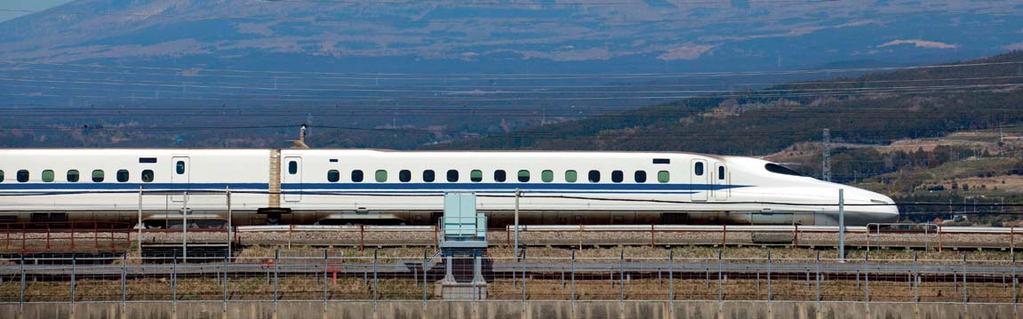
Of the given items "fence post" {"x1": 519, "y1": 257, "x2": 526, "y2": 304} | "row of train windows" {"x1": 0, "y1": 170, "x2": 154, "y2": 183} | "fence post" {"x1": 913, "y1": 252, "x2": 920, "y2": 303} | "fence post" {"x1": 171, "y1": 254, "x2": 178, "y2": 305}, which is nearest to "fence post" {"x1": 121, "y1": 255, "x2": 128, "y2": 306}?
"fence post" {"x1": 171, "y1": 254, "x2": 178, "y2": 305}

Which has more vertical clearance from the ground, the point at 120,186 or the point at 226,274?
the point at 120,186

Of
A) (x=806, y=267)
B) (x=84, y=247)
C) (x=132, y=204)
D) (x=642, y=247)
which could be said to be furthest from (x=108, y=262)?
(x=806, y=267)

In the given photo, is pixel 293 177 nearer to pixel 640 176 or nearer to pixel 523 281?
pixel 640 176

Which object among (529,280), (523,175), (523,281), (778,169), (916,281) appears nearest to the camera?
(523,281)

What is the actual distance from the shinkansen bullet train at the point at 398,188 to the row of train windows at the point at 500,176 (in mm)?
35

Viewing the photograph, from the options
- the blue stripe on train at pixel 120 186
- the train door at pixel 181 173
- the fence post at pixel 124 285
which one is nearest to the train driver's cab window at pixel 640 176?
the blue stripe on train at pixel 120 186

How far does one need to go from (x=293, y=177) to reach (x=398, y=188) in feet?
11.9

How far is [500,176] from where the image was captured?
7325 cm

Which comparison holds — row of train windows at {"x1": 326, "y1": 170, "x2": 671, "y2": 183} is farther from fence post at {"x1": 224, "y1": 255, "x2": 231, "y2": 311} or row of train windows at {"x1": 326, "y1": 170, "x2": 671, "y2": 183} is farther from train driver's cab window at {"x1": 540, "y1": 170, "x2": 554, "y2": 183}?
fence post at {"x1": 224, "y1": 255, "x2": 231, "y2": 311}

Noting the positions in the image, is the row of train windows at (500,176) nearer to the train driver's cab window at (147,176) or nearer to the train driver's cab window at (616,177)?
the train driver's cab window at (616,177)

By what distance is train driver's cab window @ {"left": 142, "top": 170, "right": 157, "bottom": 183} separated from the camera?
72.5 meters

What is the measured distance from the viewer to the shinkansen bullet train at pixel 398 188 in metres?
72.1

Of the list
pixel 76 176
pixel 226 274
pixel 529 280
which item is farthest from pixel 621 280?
pixel 76 176

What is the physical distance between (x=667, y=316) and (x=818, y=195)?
1866 centimetres
